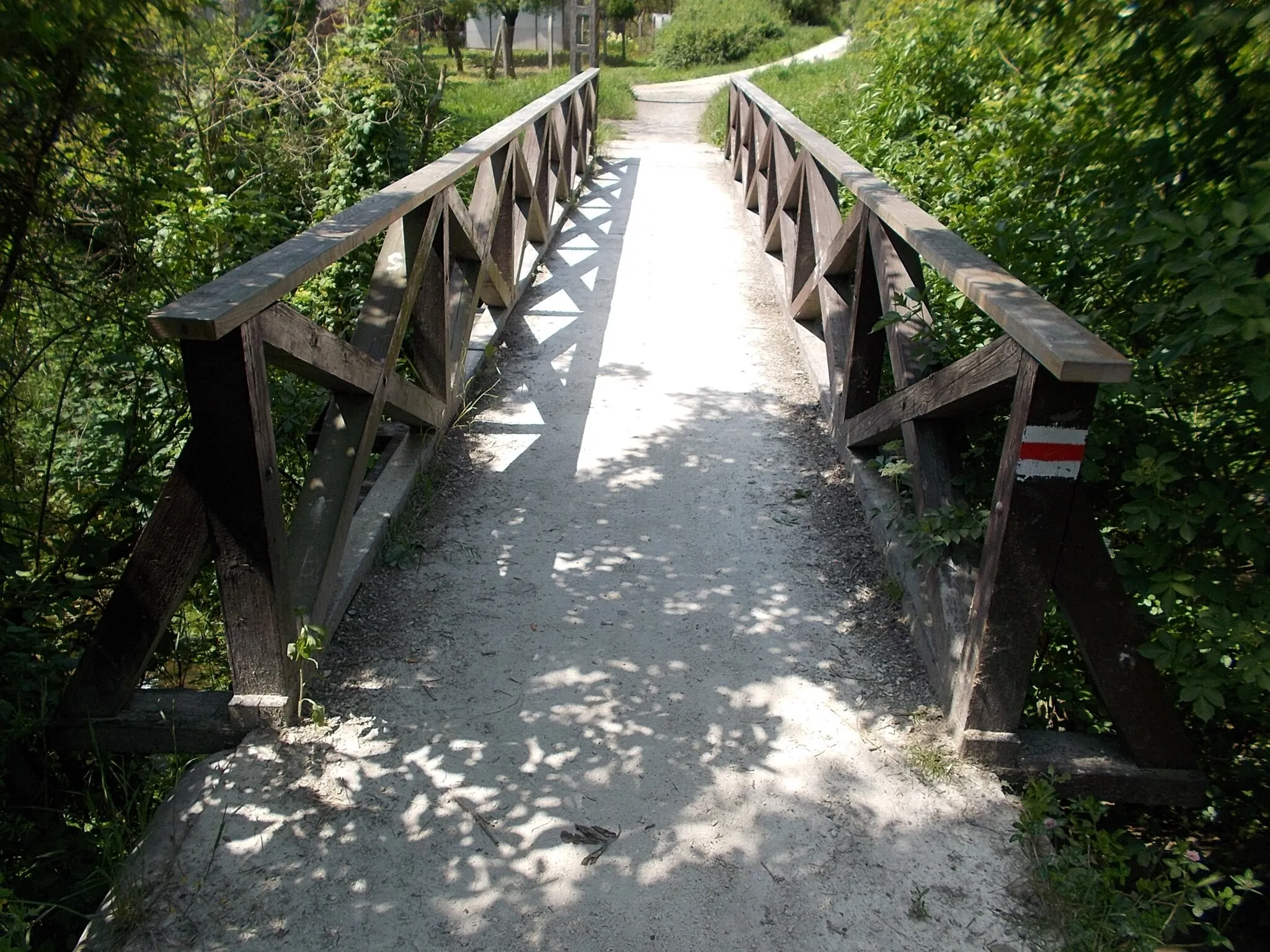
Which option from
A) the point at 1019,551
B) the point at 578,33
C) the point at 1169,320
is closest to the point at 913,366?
the point at 1169,320

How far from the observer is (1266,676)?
2344 mm

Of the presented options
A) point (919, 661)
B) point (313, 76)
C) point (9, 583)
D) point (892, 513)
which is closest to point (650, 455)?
point (892, 513)

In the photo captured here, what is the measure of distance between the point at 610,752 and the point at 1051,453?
4.49 feet

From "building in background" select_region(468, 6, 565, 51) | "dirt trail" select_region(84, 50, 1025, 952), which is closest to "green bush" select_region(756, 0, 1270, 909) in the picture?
"dirt trail" select_region(84, 50, 1025, 952)

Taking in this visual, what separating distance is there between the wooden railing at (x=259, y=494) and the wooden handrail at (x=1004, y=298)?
174cm

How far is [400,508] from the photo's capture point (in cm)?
388

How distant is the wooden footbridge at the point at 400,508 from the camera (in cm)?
242

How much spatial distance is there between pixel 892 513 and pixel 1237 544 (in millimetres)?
1418

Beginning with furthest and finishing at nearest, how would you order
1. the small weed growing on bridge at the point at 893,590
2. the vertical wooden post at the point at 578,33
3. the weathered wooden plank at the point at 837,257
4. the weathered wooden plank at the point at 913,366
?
the vertical wooden post at the point at 578,33 < the weathered wooden plank at the point at 837,257 < the small weed growing on bridge at the point at 893,590 < the weathered wooden plank at the point at 913,366

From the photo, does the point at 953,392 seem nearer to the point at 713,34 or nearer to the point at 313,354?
the point at 313,354

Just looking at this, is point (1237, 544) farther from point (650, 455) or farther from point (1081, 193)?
point (650, 455)

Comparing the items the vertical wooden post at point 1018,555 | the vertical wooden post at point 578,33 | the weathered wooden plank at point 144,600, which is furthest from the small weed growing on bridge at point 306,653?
the vertical wooden post at point 578,33

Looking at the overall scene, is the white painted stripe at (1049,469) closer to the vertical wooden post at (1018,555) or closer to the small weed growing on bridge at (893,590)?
the vertical wooden post at (1018,555)

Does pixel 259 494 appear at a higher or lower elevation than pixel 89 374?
Result: higher
